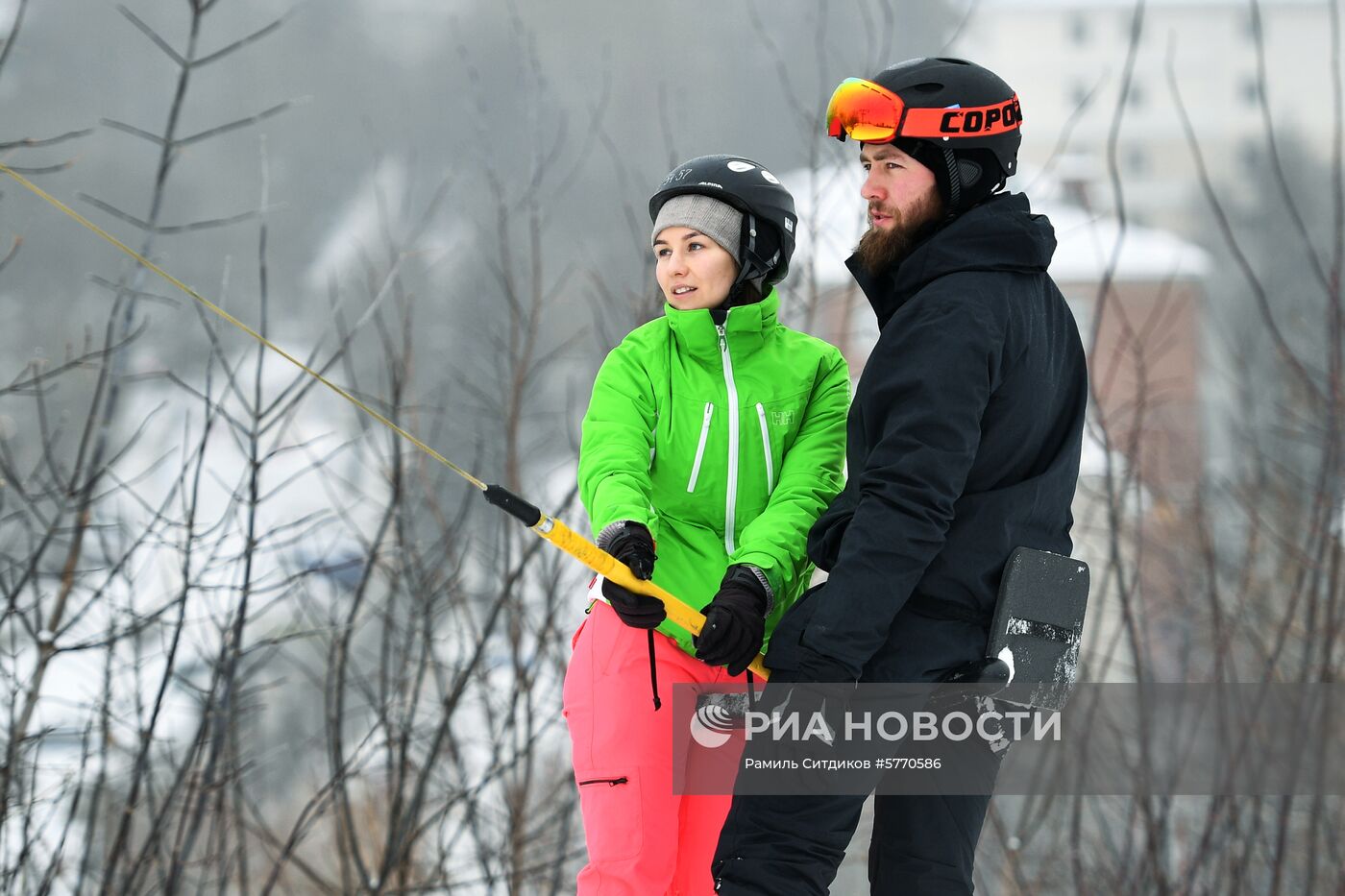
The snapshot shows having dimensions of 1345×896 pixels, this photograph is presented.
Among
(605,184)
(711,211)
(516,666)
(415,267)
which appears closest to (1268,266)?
(605,184)

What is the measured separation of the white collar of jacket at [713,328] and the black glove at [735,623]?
40 cm

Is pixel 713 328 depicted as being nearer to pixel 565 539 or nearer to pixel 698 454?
pixel 698 454

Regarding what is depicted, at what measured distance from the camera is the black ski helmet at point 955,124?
2041 millimetres

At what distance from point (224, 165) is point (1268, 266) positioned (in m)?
20.7

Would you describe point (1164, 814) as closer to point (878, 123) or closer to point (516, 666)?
point (516, 666)

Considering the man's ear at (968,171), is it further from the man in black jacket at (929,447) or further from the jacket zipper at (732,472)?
the jacket zipper at (732,472)

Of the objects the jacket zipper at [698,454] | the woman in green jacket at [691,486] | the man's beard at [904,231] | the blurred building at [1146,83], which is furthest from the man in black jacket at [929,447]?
the blurred building at [1146,83]

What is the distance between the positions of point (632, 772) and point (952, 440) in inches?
29.1

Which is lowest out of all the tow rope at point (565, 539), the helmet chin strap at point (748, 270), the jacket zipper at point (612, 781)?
the jacket zipper at point (612, 781)

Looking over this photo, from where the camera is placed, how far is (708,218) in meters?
2.26

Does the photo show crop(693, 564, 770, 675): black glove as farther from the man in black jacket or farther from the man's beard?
the man's beard

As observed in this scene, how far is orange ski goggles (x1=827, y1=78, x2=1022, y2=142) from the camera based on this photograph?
2037mm

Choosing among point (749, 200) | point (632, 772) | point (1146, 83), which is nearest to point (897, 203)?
point (749, 200)

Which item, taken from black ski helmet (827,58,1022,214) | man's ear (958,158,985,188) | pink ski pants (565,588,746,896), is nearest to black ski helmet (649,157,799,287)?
black ski helmet (827,58,1022,214)
